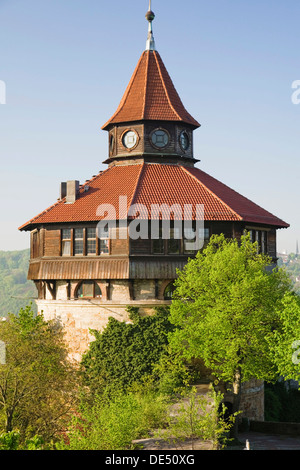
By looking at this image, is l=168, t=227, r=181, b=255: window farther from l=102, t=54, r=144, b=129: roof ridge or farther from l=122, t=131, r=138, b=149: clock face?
l=102, t=54, r=144, b=129: roof ridge

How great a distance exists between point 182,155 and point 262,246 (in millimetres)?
7468

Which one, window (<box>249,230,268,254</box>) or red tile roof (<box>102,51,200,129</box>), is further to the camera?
red tile roof (<box>102,51,200,129</box>)

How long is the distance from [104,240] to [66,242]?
2556 millimetres

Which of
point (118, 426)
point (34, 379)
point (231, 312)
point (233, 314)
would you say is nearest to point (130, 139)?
point (233, 314)

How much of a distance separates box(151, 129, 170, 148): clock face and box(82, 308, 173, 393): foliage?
10880mm

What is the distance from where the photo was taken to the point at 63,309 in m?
35.2

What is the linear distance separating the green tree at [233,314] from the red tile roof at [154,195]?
4.85 metres

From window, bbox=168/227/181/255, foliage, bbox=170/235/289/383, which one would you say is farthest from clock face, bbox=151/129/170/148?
foliage, bbox=170/235/289/383

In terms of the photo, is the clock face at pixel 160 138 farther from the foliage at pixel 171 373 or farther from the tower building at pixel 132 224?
the foliage at pixel 171 373

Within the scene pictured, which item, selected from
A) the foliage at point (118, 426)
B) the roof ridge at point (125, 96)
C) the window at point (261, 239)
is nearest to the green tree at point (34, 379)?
the foliage at point (118, 426)

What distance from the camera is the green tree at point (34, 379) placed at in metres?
29.7

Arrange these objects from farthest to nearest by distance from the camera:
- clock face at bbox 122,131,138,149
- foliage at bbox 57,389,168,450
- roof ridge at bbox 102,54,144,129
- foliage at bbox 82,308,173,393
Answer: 1. roof ridge at bbox 102,54,144,129
2. clock face at bbox 122,131,138,149
3. foliage at bbox 82,308,173,393
4. foliage at bbox 57,389,168,450

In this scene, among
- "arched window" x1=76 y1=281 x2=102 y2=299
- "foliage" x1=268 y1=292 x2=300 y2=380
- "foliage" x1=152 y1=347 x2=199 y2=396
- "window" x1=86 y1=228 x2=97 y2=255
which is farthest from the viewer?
"arched window" x1=76 y1=281 x2=102 y2=299

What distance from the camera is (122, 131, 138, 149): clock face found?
38.3m
